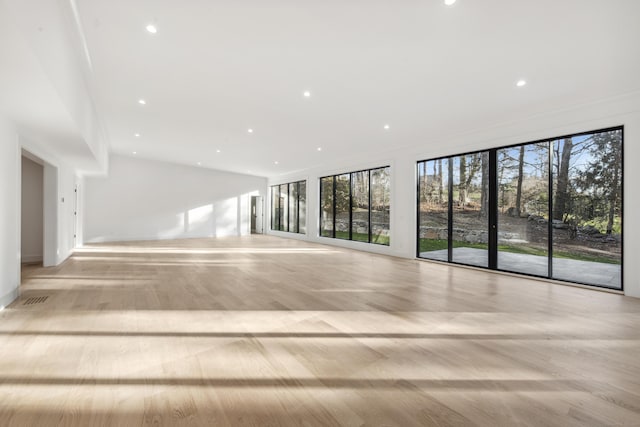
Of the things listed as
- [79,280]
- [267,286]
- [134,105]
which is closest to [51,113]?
[134,105]

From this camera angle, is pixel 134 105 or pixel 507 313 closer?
pixel 507 313

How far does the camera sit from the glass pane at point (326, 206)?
11352 mm

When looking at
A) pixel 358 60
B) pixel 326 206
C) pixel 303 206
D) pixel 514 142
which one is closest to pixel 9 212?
pixel 358 60

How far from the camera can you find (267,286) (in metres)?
4.95

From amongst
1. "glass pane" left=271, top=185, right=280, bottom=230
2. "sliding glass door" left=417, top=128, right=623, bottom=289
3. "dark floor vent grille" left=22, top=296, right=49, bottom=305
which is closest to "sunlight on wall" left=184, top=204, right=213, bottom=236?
"glass pane" left=271, top=185, right=280, bottom=230

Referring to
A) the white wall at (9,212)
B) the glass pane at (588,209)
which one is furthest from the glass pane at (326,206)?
the white wall at (9,212)

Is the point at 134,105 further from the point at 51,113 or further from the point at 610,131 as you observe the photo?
the point at 610,131

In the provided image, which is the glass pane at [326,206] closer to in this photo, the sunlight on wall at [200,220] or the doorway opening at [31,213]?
the sunlight on wall at [200,220]

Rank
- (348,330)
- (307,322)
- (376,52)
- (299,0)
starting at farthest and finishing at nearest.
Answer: (376,52)
(307,322)
(348,330)
(299,0)

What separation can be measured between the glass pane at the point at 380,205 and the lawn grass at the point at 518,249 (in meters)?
1.35

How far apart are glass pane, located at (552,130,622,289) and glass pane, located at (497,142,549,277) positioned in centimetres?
28

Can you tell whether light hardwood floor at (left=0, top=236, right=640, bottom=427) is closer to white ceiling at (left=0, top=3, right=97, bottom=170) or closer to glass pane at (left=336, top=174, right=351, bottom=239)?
white ceiling at (left=0, top=3, right=97, bottom=170)

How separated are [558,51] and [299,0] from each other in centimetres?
301

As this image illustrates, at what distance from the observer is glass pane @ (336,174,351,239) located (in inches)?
416
